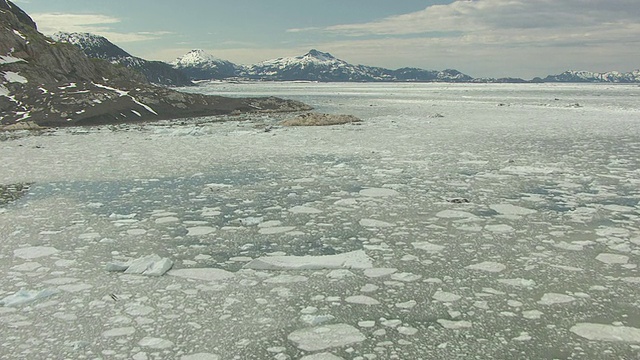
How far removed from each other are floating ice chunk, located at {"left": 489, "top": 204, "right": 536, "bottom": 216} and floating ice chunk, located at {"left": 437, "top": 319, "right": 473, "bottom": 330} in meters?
3.35

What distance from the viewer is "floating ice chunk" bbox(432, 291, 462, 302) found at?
369 centimetres

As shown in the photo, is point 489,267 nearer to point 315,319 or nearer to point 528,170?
point 315,319

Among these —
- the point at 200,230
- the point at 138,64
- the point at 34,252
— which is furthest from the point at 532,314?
→ the point at 138,64

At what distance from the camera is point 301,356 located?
291 cm

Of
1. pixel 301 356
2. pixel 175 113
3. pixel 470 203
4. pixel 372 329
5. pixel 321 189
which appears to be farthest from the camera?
pixel 175 113

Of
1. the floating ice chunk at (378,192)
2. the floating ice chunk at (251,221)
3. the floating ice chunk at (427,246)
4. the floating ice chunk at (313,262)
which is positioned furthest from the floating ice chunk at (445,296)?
the floating ice chunk at (378,192)

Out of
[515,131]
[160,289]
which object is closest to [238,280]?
[160,289]

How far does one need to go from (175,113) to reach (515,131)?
16750 mm

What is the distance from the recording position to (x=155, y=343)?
3.04 meters

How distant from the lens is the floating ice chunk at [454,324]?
3.23 metres

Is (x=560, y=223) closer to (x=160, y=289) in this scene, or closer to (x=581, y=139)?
(x=160, y=289)

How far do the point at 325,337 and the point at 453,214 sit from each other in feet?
11.9

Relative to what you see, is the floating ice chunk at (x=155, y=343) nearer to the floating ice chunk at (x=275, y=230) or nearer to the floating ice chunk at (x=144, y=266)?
the floating ice chunk at (x=144, y=266)

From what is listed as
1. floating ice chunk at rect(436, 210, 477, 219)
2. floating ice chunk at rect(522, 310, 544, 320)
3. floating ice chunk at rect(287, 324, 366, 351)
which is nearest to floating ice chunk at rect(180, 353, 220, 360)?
floating ice chunk at rect(287, 324, 366, 351)
